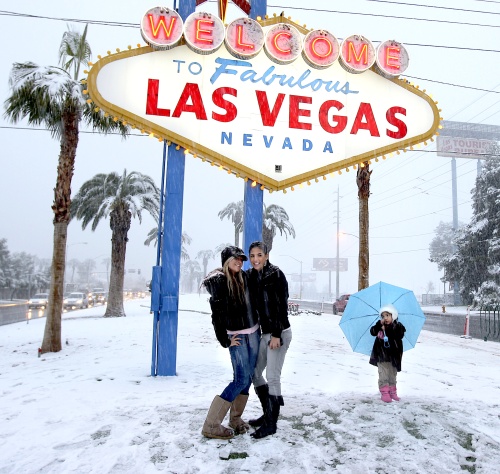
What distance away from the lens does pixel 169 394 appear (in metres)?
5.12

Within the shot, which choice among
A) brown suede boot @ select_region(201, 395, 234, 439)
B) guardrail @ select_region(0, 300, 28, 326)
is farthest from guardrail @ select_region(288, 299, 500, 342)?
guardrail @ select_region(0, 300, 28, 326)

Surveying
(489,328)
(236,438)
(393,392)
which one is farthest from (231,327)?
(489,328)

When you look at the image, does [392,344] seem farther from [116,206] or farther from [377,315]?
[116,206]

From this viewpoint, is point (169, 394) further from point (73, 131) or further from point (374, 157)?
point (73, 131)

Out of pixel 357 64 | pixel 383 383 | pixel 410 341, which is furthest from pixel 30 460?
pixel 357 64

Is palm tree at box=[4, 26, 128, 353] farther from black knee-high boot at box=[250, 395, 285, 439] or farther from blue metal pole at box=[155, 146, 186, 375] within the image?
black knee-high boot at box=[250, 395, 285, 439]

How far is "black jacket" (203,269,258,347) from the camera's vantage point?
11.8 feet

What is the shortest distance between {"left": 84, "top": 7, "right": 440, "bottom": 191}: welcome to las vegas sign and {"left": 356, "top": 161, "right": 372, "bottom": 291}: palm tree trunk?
228 inches

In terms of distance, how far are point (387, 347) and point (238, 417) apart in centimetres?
210

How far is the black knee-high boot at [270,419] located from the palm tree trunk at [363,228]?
30.1 ft

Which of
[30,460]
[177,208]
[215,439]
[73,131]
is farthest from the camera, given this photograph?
[73,131]

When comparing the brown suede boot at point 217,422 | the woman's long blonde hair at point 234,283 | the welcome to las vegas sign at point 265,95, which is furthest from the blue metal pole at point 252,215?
the brown suede boot at point 217,422

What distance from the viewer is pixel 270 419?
374 centimetres

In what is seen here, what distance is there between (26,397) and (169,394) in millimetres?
1783
